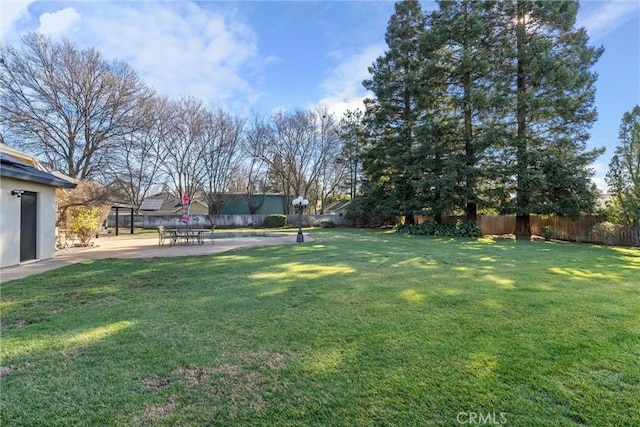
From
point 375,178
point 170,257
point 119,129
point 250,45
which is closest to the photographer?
point 170,257

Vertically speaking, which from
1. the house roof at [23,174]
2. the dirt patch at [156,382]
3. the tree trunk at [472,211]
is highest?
the house roof at [23,174]

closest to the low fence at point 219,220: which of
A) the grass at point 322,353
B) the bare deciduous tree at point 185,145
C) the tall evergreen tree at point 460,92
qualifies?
the bare deciduous tree at point 185,145

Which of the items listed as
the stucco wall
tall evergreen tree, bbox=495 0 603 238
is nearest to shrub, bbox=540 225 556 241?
tall evergreen tree, bbox=495 0 603 238

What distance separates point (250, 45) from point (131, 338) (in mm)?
12135

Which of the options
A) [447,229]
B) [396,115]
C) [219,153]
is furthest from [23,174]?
[219,153]

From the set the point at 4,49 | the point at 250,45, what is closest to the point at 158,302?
the point at 250,45

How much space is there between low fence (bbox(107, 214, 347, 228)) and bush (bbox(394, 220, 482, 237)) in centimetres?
971

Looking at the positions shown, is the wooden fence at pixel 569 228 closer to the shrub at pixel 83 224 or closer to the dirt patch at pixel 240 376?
the dirt patch at pixel 240 376

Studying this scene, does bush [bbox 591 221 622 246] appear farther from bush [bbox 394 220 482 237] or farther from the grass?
the grass

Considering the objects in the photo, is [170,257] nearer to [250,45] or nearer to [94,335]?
[94,335]

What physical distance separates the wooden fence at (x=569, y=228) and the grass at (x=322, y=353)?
34.5 feet

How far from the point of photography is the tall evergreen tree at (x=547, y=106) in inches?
555

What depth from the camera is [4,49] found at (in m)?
17.1

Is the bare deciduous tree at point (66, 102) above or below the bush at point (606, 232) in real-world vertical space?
above
